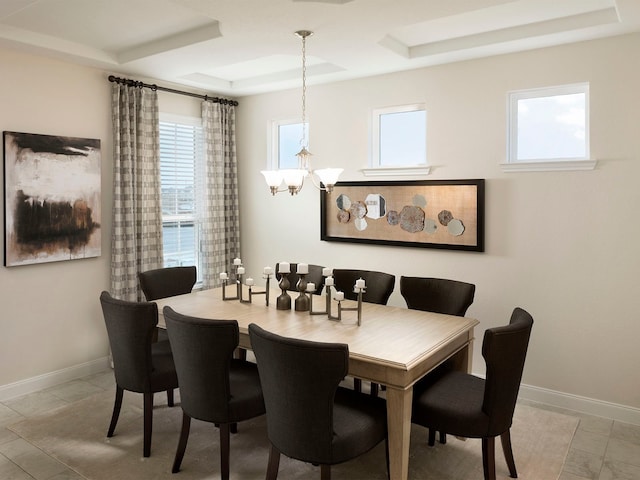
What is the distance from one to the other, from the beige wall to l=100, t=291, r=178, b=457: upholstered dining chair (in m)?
1.46

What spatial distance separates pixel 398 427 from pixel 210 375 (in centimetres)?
98

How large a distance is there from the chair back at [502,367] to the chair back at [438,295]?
2.95ft

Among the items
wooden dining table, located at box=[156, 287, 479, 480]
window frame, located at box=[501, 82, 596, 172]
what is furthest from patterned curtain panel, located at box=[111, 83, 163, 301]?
window frame, located at box=[501, 82, 596, 172]

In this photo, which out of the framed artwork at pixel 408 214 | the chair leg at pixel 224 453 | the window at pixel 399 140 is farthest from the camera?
the window at pixel 399 140

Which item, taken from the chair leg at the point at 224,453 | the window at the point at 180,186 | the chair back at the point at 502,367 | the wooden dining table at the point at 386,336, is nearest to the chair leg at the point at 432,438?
the wooden dining table at the point at 386,336

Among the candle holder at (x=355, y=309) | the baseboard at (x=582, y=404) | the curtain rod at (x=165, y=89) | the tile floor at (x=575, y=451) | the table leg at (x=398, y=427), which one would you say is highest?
the curtain rod at (x=165, y=89)

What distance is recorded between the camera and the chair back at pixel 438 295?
3576 millimetres

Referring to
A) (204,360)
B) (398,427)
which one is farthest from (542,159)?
(204,360)

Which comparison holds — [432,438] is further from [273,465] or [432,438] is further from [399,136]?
[399,136]

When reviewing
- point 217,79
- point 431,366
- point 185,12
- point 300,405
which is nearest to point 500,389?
point 431,366

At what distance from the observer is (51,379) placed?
14.1 feet

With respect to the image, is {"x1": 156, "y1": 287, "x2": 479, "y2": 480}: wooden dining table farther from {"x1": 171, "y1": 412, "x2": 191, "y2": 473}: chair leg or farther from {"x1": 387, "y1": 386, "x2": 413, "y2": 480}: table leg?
{"x1": 171, "y1": 412, "x2": 191, "y2": 473}: chair leg

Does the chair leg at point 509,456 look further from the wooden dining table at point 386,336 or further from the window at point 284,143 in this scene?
the window at point 284,143

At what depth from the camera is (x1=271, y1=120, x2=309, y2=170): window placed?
5.41m
